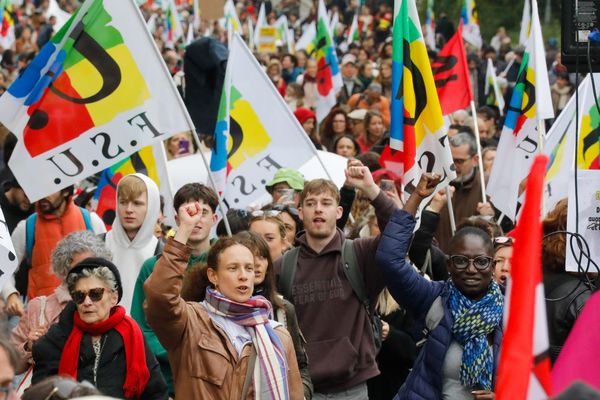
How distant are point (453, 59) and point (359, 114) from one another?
9.54 feet

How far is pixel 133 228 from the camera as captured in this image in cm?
727

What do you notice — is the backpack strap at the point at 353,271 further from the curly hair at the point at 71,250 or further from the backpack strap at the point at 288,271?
the curly hair at the point at 71,250

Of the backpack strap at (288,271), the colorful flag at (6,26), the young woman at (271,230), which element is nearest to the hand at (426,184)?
the backpack strap at (288,271)

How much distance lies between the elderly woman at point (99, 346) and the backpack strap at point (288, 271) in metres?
0.88

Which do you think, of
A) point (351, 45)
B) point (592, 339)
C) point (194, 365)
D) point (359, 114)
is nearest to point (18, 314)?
point (194, 365)

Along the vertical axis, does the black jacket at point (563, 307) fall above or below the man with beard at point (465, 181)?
below

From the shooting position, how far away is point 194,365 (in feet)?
17.7

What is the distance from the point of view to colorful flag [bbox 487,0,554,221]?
907cm

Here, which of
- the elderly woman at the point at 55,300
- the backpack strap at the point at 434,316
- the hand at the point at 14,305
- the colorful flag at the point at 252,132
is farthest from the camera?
the colorful flag at the point at 252,132

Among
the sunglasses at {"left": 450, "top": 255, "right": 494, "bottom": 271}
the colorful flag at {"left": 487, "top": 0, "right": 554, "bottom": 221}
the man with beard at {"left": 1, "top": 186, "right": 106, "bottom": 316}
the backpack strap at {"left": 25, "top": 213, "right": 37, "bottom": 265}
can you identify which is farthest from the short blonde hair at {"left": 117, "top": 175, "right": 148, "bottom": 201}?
the colorful flag at {"left": 487, "top": 0, "right": 554, "bottom": 221}

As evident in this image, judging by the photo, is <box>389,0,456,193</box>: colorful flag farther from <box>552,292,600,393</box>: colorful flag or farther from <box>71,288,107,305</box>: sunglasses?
<box>552,292,600,393</box>: colorful flag

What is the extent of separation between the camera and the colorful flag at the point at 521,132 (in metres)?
9.07

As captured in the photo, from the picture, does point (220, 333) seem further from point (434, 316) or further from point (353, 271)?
point (353, 271)

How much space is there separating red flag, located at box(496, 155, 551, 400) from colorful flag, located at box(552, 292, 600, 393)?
0.62m
